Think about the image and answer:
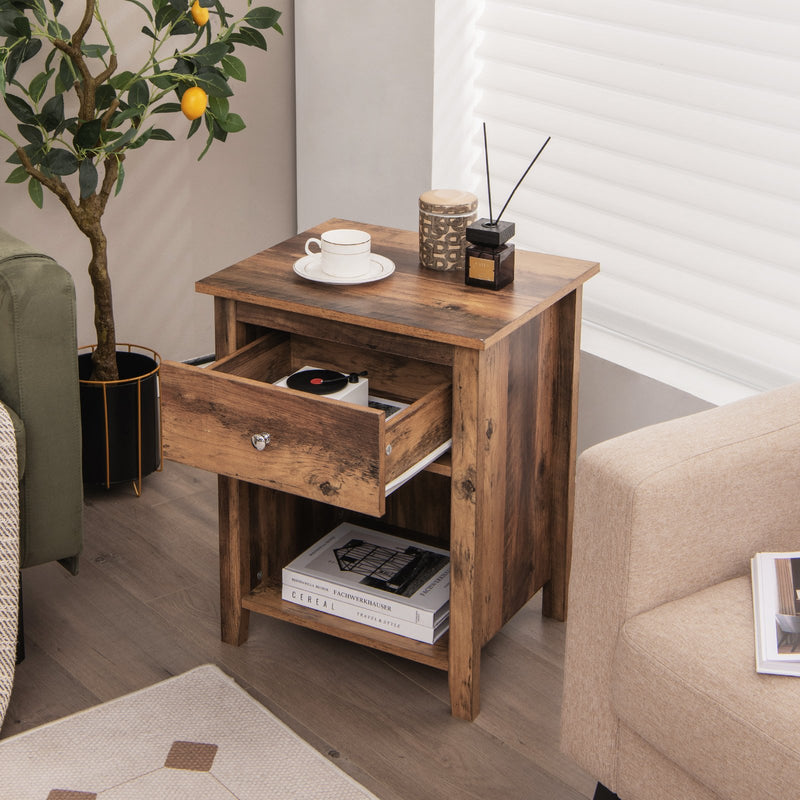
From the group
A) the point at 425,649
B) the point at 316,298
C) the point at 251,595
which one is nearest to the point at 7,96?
the point at 316,298

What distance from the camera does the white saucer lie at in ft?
5.62

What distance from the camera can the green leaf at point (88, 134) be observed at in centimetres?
202

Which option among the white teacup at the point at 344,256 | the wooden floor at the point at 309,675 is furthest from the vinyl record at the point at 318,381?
the wooden floor at the point at 309,675

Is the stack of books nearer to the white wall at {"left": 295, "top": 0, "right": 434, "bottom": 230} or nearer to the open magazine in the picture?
the open magazine

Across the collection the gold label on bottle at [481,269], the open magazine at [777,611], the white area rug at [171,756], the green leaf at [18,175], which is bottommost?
the white area rug at [171,756]

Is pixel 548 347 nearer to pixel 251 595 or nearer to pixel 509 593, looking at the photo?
pixel 509 593

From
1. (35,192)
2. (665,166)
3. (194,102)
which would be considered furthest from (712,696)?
(35,192)

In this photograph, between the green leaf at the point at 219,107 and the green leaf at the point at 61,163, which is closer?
the green leaf at the point at 61,163

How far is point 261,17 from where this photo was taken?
212cm

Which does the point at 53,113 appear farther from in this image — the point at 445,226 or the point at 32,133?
the point at 445,226

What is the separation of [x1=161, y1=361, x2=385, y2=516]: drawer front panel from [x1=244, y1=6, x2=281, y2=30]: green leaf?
0.85m

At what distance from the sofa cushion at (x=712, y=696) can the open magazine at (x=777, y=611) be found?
0.05ft

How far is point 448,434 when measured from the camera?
1643mm

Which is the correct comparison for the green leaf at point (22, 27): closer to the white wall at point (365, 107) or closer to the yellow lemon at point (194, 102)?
the yellow lemon at point (194, 102)
